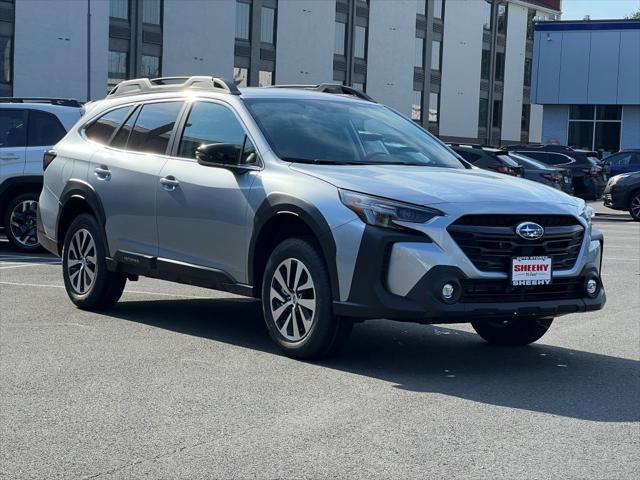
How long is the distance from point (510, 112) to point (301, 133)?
236ft

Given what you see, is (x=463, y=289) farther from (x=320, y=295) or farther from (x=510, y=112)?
(x=510, y=112)

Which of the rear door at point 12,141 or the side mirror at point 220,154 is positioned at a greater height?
the side mirror at point 220,154

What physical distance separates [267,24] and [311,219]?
50278 millimetres

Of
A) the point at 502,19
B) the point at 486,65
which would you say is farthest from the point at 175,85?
the point at 502,19

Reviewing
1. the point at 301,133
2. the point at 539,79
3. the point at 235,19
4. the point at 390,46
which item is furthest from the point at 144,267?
the point at 390,46

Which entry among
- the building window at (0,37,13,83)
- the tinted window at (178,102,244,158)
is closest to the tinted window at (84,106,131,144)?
the tinted window at (178,102,244,158)

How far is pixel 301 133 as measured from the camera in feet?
26.9

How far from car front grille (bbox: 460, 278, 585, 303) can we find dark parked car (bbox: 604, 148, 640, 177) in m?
31.3

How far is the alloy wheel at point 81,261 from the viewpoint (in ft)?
31.4

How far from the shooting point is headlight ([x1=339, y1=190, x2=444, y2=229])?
697 cm

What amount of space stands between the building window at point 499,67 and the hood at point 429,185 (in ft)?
231

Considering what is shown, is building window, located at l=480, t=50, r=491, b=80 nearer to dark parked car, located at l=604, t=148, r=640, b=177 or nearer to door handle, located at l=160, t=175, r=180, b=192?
dark parked car, located at l=604, t=148, r=640, b=177

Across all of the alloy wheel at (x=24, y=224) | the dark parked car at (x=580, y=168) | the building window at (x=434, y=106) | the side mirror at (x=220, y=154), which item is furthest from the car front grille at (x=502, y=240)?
the building window at (x=434, y=106)

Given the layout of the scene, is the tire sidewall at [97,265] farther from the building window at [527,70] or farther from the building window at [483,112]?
the building window at [527,70]
